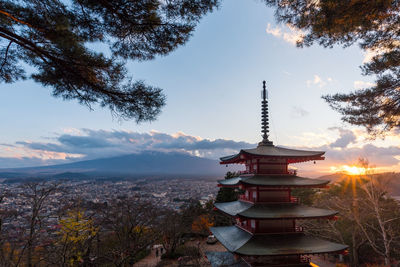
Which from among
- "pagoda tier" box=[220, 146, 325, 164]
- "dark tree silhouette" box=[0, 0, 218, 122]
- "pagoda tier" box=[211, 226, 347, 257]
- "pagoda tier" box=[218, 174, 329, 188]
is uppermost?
"dark tree silhouette" box=[0, 0, 218, 122]

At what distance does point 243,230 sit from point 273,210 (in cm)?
234

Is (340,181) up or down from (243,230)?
up

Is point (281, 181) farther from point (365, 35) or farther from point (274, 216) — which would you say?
point (365, 35)

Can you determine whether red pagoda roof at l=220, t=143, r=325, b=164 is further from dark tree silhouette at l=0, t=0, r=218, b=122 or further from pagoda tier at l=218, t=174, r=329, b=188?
dark tree silhouette at l=0, t=0, r=218, b=122

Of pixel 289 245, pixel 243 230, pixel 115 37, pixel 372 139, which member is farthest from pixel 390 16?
pixel 243 230

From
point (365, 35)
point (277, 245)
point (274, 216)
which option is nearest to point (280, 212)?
point (274, 216)

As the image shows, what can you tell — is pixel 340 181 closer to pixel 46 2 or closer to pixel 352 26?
pixel 352 26

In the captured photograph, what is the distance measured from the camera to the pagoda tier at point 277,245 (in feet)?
30.5

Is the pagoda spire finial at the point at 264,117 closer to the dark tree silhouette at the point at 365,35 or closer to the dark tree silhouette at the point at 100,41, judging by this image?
the dark tree silhouette at the point at 365,35

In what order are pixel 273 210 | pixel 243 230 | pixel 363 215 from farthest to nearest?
pixel 363 215
pixel 243 230
pixel 273 210

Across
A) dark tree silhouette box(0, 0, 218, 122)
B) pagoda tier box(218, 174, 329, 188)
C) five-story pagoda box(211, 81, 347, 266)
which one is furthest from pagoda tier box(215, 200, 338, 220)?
dark tree silhouette box(0, 0, 218, 122)

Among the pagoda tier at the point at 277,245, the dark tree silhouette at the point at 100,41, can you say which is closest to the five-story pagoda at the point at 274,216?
the pagoda tier at the point at 277,245

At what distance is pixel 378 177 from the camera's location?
17094mm

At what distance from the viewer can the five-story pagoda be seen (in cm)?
966
